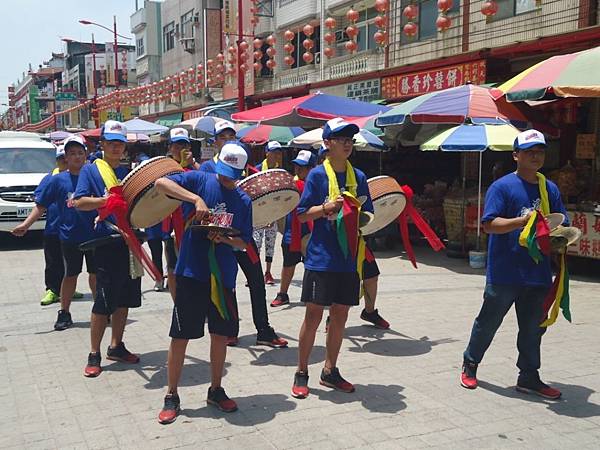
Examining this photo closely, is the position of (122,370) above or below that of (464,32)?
below

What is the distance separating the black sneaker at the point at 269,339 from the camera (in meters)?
5.66

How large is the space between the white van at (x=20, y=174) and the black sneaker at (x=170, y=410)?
8361 millimetres

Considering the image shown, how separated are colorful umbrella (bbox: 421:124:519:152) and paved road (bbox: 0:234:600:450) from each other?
2.67 meters

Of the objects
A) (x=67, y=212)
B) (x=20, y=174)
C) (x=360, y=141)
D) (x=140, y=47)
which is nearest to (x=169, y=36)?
(x=140, y=47)

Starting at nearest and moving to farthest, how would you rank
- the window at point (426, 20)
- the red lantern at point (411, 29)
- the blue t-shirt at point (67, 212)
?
the blue t-shirt at point (67, 212)
the red lantern at point (411, 29)
the window at point (426, 20)

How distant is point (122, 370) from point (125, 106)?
37.0 metres

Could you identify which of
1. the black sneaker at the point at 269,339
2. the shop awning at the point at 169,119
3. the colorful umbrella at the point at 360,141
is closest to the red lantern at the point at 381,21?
the colorful umbrella at the point at 360,141

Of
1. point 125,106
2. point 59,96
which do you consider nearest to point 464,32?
point 125,106

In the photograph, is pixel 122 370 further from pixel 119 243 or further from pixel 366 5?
pixel 366 5

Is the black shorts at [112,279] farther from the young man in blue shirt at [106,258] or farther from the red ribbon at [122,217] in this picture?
the red ribbon at [122,217]

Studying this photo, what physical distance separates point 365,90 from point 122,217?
12180mm

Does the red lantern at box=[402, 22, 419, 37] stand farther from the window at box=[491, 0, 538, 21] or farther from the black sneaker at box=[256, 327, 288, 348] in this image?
the black sneaker at box=[256, 327, 288, 348]

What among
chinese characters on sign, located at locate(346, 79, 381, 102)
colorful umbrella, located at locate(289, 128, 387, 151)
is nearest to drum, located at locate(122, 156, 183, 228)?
colorful umbrella, located at locate(289, 128, 387, 151)

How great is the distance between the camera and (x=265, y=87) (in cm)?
2394
